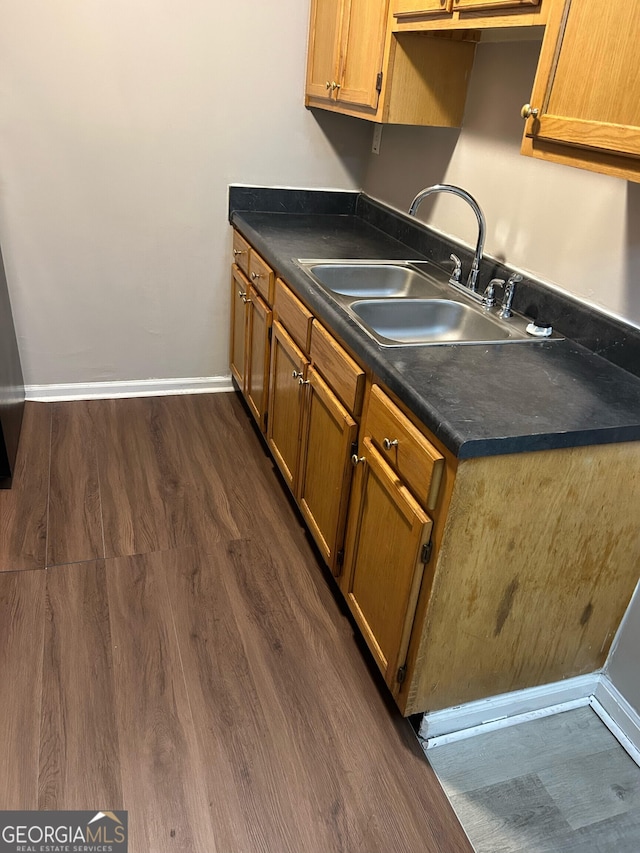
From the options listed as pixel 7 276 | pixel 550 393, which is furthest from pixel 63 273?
pixel 550 393

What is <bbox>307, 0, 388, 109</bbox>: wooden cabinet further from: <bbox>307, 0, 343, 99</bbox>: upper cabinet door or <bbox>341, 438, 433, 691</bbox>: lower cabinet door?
<bbox>341, 438, 433, 691</bbox>: lower cabinet door

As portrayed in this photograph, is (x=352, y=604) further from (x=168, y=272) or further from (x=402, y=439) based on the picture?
(x=168, y=272)

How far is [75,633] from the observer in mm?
1915

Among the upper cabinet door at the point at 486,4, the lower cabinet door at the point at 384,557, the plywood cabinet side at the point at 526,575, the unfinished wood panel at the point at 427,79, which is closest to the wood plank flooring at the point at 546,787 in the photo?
the plywood cabinet side at the point at 526,575

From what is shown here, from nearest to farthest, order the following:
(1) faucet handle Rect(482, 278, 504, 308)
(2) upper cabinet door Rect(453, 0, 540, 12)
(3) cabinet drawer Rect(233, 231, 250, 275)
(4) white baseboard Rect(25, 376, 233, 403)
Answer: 1. (2) upper cabinet door Rect(453, 0, 540, 12)
2. (1) faucet handle Rect(482, 278, 504, 308)
3. (3) cabinet drawer Rect(233, 231, 250, 275)
4. (4) white baseboard Rect(25, 376, 233, 403)

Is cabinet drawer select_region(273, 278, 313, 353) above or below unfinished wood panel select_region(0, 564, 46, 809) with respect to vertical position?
above

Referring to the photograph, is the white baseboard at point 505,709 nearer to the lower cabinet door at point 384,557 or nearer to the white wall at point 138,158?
the lower cabinet door at point 384,557

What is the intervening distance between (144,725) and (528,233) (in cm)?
171

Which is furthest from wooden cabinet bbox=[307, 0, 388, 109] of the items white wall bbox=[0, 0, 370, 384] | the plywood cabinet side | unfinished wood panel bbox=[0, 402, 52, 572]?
unfinished wood panel bbox=[0, 402, 52, 572]

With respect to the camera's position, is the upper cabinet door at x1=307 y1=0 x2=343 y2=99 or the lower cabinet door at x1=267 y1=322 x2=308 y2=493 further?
the upper cabinet door at x1=307 y1=0 x2=343 y2=99

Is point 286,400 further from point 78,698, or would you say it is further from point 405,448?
point 78,698

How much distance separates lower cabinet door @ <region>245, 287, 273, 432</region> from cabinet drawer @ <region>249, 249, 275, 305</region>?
34mm

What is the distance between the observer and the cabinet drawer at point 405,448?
1373 mm

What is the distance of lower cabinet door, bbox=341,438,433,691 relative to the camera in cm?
148
